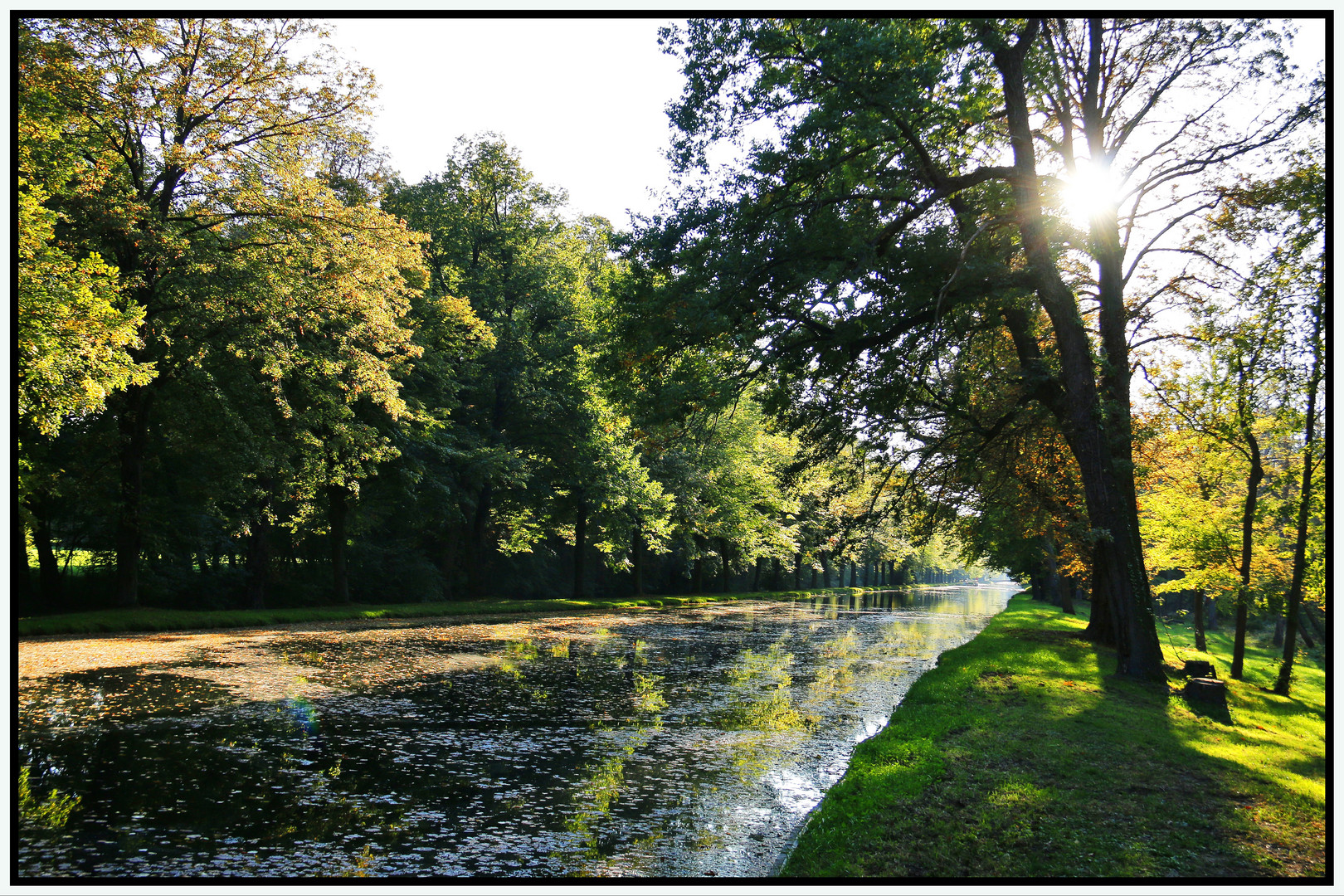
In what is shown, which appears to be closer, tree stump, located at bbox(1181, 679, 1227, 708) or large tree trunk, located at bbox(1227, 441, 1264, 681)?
tree stump, located at bbox(1181, 679, 1227, 708)

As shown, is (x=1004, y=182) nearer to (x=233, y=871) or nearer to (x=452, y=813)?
(x=452, y=813)

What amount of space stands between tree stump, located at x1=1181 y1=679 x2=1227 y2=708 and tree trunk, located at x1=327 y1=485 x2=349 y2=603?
26.3 meters

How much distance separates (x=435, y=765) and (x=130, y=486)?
1910cm

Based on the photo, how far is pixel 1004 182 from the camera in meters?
13.5

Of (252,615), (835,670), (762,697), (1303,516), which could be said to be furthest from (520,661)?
(1303,516)

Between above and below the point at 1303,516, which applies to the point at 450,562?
below

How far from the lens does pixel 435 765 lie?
8.59 meters

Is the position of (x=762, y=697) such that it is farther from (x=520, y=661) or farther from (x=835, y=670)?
(x=520, y=661)

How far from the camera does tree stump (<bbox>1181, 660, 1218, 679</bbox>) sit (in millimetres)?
12719

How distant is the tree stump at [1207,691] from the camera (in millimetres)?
11289

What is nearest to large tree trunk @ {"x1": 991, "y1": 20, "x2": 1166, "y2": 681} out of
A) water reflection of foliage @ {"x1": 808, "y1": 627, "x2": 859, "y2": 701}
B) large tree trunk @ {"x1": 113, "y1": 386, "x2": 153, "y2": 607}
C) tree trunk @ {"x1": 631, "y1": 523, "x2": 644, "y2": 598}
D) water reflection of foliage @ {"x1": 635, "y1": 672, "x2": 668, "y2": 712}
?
water reflection of foliage @ {"x1": 808, "y1": 627, "x2": 859, "y2": 701}

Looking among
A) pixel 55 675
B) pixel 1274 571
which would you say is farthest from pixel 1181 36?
pixel 55 675

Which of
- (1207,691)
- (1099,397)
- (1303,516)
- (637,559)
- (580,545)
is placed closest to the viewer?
(1303,516)

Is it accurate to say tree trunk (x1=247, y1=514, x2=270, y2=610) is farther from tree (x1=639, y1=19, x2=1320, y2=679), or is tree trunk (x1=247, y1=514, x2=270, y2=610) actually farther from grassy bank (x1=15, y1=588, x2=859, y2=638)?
tree (x1=639, y1=19, x2=1320, y2=679)
